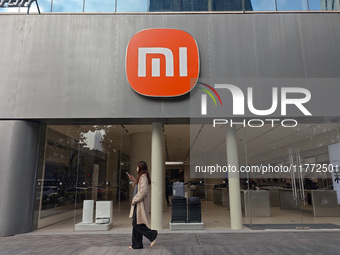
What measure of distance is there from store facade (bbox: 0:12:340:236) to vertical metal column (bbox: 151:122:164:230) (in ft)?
0.09

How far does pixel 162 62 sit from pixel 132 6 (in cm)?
211

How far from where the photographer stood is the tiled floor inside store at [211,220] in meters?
7.30

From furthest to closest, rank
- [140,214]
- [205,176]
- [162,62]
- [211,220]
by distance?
1. [205,176]
2. [211,220]
3. [162,62]
4. [140,214]

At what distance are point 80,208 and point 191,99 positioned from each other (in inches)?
175

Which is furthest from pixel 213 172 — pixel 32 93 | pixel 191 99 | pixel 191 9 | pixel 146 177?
pixel 32 93

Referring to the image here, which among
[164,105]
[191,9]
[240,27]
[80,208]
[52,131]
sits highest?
[191,9]

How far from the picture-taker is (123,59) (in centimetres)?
736

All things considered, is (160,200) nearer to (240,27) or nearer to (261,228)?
(261,228)

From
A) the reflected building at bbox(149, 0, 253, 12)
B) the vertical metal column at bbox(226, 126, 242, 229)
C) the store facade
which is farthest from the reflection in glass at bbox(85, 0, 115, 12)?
the vertical metal column at bbox(226, 126, 242, 229)

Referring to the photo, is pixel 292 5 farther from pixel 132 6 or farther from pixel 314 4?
pixel 132 6

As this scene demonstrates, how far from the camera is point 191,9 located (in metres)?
7.83

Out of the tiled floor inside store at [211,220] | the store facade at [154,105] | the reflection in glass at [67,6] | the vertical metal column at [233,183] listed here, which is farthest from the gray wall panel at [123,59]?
the tiled floor inside store at [211,220]

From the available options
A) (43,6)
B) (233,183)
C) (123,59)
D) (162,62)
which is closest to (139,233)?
(233,183)

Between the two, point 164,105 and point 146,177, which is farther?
point 164,105
